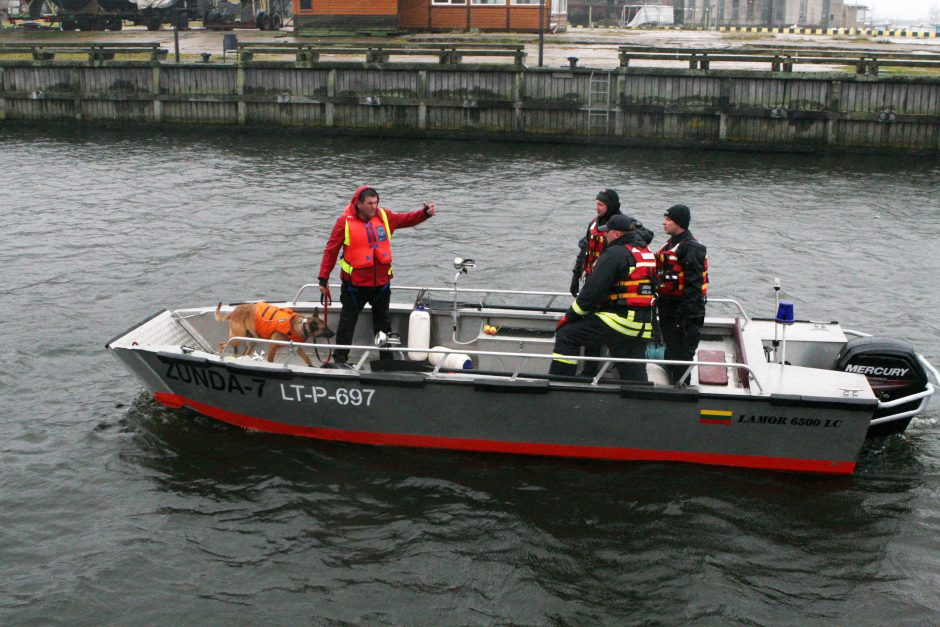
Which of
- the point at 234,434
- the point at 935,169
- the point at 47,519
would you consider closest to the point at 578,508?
the point at 234,434

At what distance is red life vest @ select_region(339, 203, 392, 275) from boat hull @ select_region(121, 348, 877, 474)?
120 cm

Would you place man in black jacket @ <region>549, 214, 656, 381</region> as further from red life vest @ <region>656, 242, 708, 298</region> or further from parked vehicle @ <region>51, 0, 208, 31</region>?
parked vehicle @ <region>51, 0, 208, 31</region>

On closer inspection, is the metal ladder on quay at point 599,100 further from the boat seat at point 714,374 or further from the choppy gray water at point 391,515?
the boat seat at point 714,374

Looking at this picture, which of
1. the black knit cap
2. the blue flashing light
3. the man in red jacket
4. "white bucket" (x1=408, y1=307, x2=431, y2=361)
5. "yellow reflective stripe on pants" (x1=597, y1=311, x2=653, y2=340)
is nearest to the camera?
the black knit cap

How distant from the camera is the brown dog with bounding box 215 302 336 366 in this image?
9.99 meters

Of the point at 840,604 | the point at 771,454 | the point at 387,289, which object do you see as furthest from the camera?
the point at 387,289

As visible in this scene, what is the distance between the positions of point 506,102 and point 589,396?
20493 mm

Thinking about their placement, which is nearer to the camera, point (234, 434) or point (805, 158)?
point (234, 434)

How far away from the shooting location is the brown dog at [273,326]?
999cm

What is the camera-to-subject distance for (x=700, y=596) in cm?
773

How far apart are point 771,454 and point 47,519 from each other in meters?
6.75

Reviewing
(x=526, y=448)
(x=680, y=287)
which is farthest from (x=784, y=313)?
(x=526, y=448)

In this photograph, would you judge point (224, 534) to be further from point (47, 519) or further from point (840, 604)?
point (840, 604)

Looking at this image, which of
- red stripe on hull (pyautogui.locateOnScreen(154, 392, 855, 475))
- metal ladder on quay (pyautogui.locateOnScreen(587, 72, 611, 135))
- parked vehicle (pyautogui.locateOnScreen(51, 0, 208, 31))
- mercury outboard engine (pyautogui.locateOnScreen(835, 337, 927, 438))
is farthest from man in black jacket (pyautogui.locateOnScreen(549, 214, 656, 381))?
parked vehicle (pyautogui.locateOnScreen(51, 0, 208, 31))
